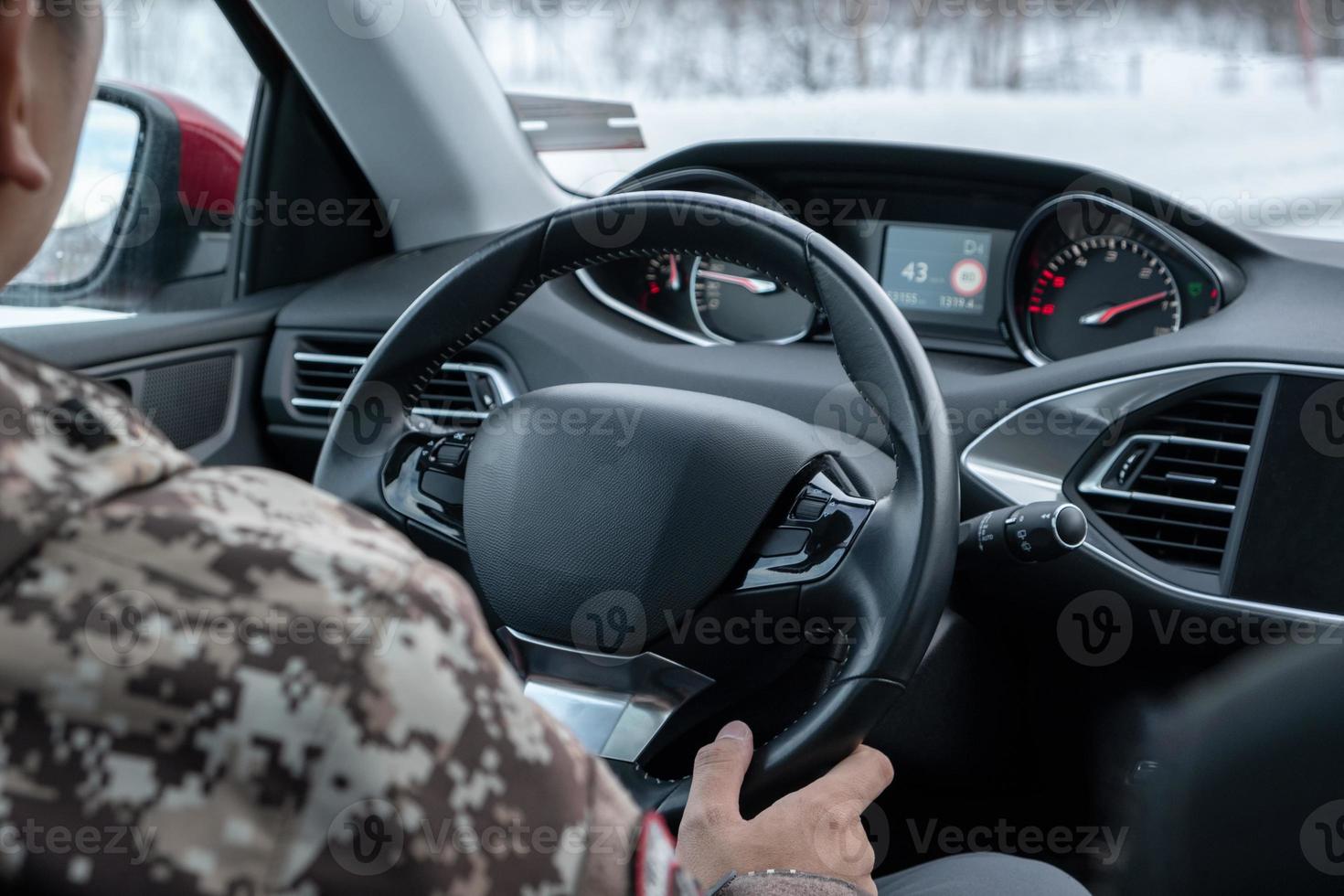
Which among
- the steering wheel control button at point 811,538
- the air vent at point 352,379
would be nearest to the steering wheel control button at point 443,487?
the steering wheel control button at point 811,538

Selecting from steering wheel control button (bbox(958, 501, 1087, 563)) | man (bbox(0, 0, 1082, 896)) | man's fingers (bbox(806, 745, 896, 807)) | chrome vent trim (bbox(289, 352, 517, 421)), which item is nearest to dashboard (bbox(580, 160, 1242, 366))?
chrome vent trim (bbox(289, 352, 517, 421))

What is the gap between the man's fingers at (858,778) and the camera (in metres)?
0.98

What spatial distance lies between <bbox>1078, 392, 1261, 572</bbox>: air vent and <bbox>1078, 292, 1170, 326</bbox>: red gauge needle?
0.27 metres

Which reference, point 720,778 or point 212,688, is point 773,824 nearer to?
point 720,778

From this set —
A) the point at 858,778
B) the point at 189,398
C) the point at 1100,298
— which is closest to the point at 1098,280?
the point at 1100,298

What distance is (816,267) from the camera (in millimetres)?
1100

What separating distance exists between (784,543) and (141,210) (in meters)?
1.59

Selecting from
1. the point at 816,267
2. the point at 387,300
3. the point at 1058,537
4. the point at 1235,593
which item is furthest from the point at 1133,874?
the point at 387,300

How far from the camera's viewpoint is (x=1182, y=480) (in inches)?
63.8

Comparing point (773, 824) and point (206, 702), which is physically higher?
point (206, 702)

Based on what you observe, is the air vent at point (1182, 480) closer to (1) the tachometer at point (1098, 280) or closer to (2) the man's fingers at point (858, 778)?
(1) the tachometer at point (1098, 280)

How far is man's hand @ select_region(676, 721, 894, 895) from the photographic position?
3.04 ft

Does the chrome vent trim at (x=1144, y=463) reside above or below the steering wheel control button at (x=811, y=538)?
below

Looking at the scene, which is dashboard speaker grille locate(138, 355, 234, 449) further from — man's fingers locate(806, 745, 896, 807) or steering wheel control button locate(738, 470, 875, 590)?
man's fingers locate(806, 745, 896, 807)
